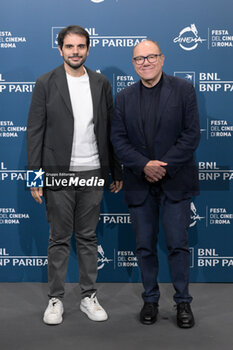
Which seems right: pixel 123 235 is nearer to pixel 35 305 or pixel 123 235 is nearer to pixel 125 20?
pixel 35 305

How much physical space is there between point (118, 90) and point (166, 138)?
853mm

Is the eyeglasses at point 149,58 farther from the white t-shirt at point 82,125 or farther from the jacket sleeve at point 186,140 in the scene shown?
the white t-shirt at point 82,125

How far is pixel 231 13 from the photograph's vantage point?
346 centimetres

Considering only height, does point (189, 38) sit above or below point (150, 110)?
above

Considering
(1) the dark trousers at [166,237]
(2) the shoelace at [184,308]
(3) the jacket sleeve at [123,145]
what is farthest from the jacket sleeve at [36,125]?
(2) the shoelace at [184,308]

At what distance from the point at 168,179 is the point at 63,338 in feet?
3.72

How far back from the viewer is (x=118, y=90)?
3578 millimetres

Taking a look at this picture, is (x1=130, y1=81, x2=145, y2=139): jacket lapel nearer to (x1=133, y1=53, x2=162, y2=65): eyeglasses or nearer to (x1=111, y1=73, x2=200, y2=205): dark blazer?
(x1=111, y1=73, x2=200, y2=205): dark blazer

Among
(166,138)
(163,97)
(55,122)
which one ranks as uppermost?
(163,97)

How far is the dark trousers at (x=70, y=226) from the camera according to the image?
9.95 feet

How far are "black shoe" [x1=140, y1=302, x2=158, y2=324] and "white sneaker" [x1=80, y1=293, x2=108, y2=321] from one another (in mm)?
243

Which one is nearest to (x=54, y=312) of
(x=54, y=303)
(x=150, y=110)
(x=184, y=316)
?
(x=54, y=303)

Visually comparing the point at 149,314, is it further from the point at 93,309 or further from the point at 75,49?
the point at 75,49

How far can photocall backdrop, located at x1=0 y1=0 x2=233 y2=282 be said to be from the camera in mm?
3477
